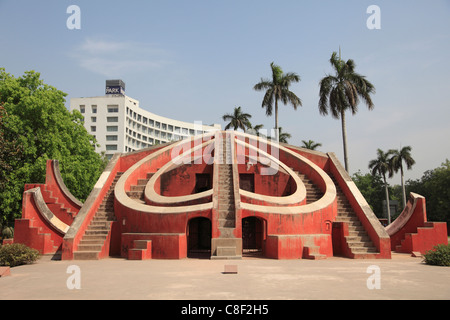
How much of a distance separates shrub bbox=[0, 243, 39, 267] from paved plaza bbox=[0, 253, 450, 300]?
762 mm

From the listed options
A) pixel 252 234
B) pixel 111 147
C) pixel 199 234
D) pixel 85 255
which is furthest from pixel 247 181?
pixel 111 147

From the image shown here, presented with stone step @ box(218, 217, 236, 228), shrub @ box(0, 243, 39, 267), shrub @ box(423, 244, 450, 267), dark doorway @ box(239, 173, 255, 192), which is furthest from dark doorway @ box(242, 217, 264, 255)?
shrub @ box(0, 243, 39, 267)

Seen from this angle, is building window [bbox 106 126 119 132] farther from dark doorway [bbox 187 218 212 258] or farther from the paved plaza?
the paved plaza

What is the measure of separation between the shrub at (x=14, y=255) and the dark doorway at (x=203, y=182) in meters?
6.11

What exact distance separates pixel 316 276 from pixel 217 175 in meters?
6.12

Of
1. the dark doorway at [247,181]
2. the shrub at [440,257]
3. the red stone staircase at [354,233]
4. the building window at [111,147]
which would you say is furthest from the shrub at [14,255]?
the building window at [111,147]

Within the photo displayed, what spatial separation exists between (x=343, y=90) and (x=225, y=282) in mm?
17183

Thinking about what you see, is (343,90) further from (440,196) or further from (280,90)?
(440,196)

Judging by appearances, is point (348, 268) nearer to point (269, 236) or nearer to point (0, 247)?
Answer: point (269, 236)

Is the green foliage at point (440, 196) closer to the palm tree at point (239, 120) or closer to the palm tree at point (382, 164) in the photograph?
the palm tree at point (382, 164)

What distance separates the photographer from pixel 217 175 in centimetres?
1271

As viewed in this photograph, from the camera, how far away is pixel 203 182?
14391mm

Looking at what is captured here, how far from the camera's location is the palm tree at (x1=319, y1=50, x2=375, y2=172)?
21.0 meters

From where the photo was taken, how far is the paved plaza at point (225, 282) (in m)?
5.37
